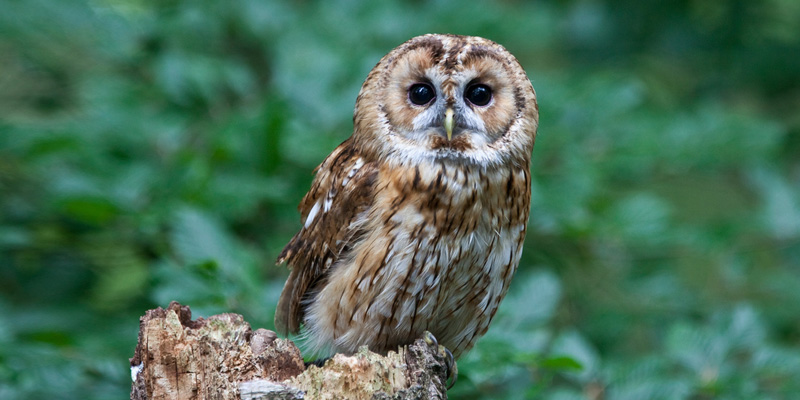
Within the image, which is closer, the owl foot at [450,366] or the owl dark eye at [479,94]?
the owl foot at [450,366]

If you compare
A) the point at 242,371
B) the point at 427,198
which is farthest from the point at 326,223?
the point at 242,371

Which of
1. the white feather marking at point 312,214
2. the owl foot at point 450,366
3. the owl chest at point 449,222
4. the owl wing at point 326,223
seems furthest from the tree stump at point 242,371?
the white feather marking at point 312,214

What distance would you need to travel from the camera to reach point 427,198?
2348mm

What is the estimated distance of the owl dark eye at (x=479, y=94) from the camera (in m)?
2.43

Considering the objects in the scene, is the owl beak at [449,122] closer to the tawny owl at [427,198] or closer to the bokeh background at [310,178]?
the tawny owl at [427,198]

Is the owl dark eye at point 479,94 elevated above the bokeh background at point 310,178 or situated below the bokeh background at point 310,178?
below

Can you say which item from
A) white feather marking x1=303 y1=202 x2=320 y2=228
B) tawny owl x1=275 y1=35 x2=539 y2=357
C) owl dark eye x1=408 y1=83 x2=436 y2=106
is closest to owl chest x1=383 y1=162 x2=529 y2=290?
tawny owl x1=275 y1=35 x2=539 y2=357

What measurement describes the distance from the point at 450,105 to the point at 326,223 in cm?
58

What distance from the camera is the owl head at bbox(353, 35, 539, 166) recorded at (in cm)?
238

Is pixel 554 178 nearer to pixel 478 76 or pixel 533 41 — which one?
pixel 533 41

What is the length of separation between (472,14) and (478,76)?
207 cm

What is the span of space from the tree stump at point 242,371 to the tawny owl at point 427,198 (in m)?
0.50

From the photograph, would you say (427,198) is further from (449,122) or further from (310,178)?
(310,178)

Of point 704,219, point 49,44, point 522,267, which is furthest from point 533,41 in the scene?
point 49,44
